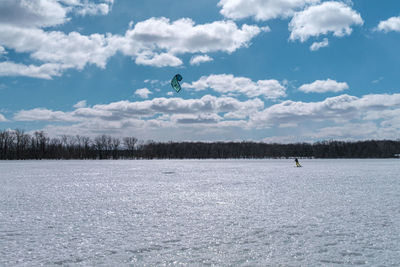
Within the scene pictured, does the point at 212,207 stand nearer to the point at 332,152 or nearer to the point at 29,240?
the point at 29,240

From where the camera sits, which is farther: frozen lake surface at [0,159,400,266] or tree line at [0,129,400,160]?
tree line at [0,129,400,160]

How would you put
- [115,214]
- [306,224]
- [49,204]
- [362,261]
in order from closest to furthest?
[362,261], [306,224], [115,214], [49,204]

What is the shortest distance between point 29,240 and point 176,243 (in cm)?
271

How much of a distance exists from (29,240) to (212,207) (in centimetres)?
515

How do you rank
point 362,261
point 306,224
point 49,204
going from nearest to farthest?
point 362,261 < point 306,224 < point 49,204

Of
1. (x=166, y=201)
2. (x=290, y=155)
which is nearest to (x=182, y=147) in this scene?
(x=290, y=155)

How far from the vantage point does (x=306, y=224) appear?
7.77 metres

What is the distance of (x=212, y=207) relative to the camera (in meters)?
10.2

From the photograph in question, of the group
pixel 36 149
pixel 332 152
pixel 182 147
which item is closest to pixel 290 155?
pixel 332 152

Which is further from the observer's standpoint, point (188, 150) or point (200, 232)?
point (188, 150)

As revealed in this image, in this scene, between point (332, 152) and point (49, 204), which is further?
point (332, 152)

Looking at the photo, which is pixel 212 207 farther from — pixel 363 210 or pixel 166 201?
pixel 363 210

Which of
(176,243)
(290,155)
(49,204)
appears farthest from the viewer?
(290,155)

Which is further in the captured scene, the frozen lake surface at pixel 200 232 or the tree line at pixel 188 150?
the tree line at pixel 188 150
